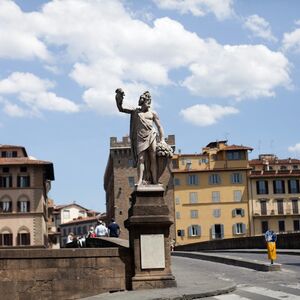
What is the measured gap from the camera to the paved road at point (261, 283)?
1226cm

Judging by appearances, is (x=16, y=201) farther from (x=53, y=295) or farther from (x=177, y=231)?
(x=53, y=295)

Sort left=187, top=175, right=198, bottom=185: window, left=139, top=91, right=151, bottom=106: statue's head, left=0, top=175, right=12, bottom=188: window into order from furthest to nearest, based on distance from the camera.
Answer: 1. left=187, top=175, right=198, bottom=185: window
2. left=0, top=175, right=12, bottom=188: window
3. left=139, top=91, right=151, bottom=106: statue's head

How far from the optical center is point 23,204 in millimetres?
82062

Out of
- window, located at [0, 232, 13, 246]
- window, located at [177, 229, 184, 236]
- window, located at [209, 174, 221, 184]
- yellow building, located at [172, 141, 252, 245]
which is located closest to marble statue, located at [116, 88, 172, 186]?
window, located at [0, 232, 13, 246]

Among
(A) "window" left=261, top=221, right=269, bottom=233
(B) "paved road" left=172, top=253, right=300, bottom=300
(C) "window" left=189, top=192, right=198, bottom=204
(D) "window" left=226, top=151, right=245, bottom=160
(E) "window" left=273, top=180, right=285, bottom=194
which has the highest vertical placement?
(D) "window" left=226, top=151, right=245, bottom=160

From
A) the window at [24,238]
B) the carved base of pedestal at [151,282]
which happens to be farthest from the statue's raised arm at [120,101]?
the window at [24,238]

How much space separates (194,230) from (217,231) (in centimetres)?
332

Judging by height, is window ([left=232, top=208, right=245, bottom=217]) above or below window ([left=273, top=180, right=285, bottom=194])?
below

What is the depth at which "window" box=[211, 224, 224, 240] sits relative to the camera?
304 feet

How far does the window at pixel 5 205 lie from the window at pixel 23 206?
4.01 ft

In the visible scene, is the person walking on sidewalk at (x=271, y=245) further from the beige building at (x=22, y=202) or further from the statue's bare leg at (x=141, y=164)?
the beige building at (x=22, y=202)

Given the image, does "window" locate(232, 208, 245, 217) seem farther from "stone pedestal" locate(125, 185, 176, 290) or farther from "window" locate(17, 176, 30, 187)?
"stone pedestal" locate(125, 185, 176, 290)

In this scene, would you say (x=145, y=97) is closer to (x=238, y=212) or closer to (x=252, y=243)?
(x=252, y=243)

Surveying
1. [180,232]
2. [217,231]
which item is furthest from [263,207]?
[180,232]
